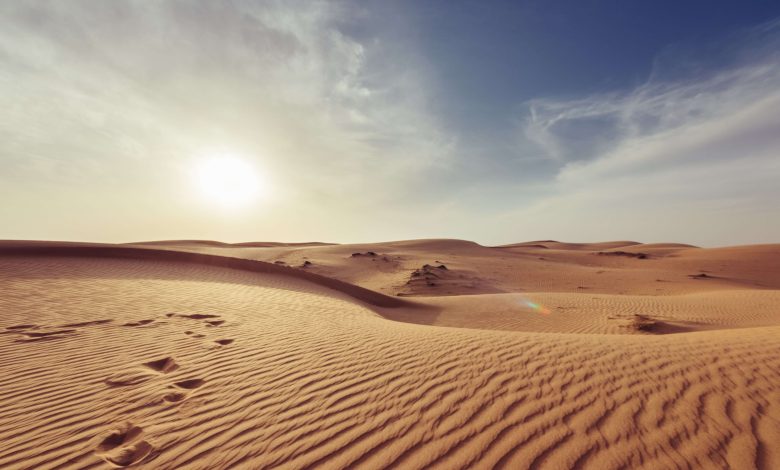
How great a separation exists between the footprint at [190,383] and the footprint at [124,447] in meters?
0.70

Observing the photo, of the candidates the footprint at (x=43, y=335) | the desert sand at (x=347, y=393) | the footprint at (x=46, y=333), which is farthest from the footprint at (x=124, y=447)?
the footprint at (x=46, y=333)

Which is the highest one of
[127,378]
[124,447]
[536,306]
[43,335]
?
[43,335]

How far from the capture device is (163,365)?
13.5 ft

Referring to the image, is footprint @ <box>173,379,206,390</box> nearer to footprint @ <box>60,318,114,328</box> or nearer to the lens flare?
footprint @ <box>60,318,114,328</box>

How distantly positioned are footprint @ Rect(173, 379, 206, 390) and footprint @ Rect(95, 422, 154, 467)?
699 millimetres

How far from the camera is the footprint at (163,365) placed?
394cm

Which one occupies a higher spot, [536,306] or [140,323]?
[140,323]

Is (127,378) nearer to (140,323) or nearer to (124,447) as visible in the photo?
(124,447)

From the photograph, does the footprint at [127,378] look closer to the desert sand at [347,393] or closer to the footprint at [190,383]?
the desert sand at [347,393]

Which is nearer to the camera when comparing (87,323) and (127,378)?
(127,378)

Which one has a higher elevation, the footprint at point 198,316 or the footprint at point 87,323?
the footprint at point 87,323

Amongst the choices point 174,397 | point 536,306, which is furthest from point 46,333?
point 536,306

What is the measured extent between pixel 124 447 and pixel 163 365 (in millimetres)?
1767

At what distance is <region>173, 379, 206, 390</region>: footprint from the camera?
3498mm
